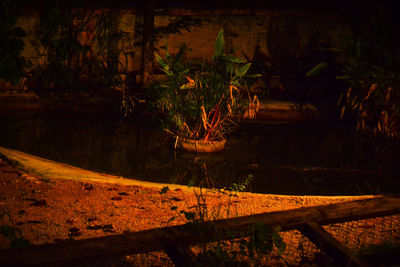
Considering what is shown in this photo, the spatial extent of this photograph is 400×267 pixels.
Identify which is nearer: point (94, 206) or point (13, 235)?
point (13, 235)

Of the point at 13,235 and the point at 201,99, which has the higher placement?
the point at 201,99

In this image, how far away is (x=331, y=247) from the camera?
8.36 feet

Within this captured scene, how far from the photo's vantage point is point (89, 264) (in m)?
2.61

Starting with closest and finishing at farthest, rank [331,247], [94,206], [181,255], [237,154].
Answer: [181,255] < [331,247] < [94,206] < [237,154]

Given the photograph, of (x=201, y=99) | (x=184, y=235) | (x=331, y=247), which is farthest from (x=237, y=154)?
(x=184, y=235)

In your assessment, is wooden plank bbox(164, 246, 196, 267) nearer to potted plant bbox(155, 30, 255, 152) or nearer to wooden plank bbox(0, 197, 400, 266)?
wooden plank bbox(0, 197, 400, 266)

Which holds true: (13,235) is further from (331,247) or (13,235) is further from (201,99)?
(201,99)

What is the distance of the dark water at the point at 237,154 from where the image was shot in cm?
539

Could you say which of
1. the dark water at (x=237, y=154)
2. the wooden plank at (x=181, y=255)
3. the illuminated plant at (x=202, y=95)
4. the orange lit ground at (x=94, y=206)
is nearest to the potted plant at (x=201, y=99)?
the illuminated plant at (x=202, y=95)

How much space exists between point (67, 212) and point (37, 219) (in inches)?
9.5

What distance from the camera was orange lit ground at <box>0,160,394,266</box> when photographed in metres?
3.12

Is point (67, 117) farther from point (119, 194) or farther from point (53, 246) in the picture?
point (53, 246)

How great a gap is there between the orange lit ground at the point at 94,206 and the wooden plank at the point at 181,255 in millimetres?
313

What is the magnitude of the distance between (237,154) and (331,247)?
13.1ft
